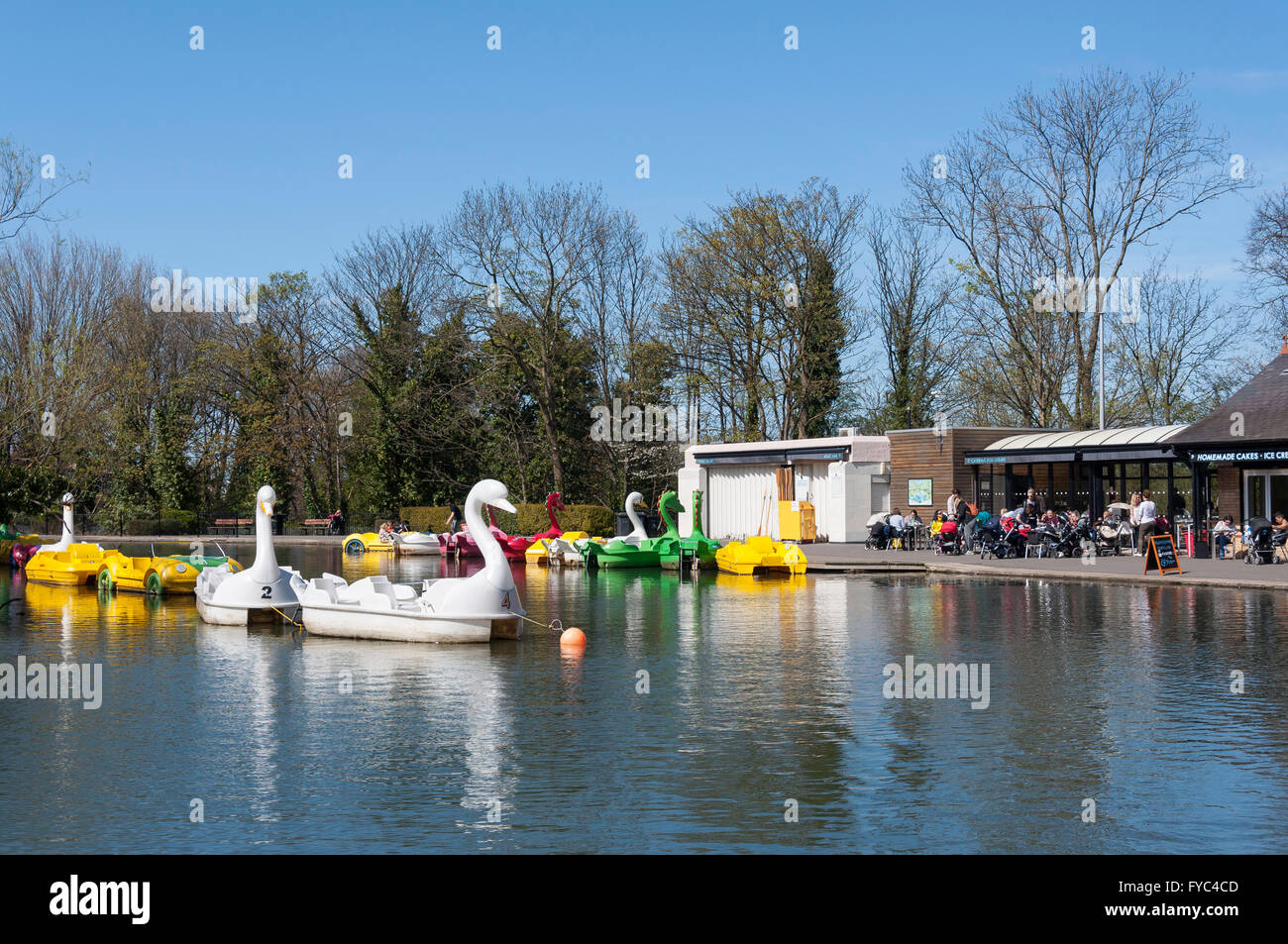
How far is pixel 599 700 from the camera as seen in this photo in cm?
1389

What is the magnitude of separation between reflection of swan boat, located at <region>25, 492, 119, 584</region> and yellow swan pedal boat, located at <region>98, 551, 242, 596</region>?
148cm

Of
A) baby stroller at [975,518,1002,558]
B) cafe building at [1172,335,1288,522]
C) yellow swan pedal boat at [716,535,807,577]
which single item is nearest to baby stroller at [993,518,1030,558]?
baby stroller at [975,518,1002,558]

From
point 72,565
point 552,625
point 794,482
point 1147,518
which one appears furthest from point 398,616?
point 794,482

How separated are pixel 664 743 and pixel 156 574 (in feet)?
62.0

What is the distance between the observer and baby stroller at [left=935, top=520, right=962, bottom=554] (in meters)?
38.0

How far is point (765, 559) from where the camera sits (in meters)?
33.2

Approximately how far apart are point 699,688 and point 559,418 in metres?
49.1

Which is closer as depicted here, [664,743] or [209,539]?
[664,743]

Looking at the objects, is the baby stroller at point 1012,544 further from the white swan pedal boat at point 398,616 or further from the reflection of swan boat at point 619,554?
the white swan pedal boat at point 398,616

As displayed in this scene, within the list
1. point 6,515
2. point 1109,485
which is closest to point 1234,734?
point 1109,485

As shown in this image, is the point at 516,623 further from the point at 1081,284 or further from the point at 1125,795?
the point at 1081,284

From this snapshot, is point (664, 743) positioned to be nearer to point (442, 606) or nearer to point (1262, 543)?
point (442, 606)

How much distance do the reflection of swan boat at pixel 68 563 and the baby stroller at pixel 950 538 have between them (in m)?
22.8
